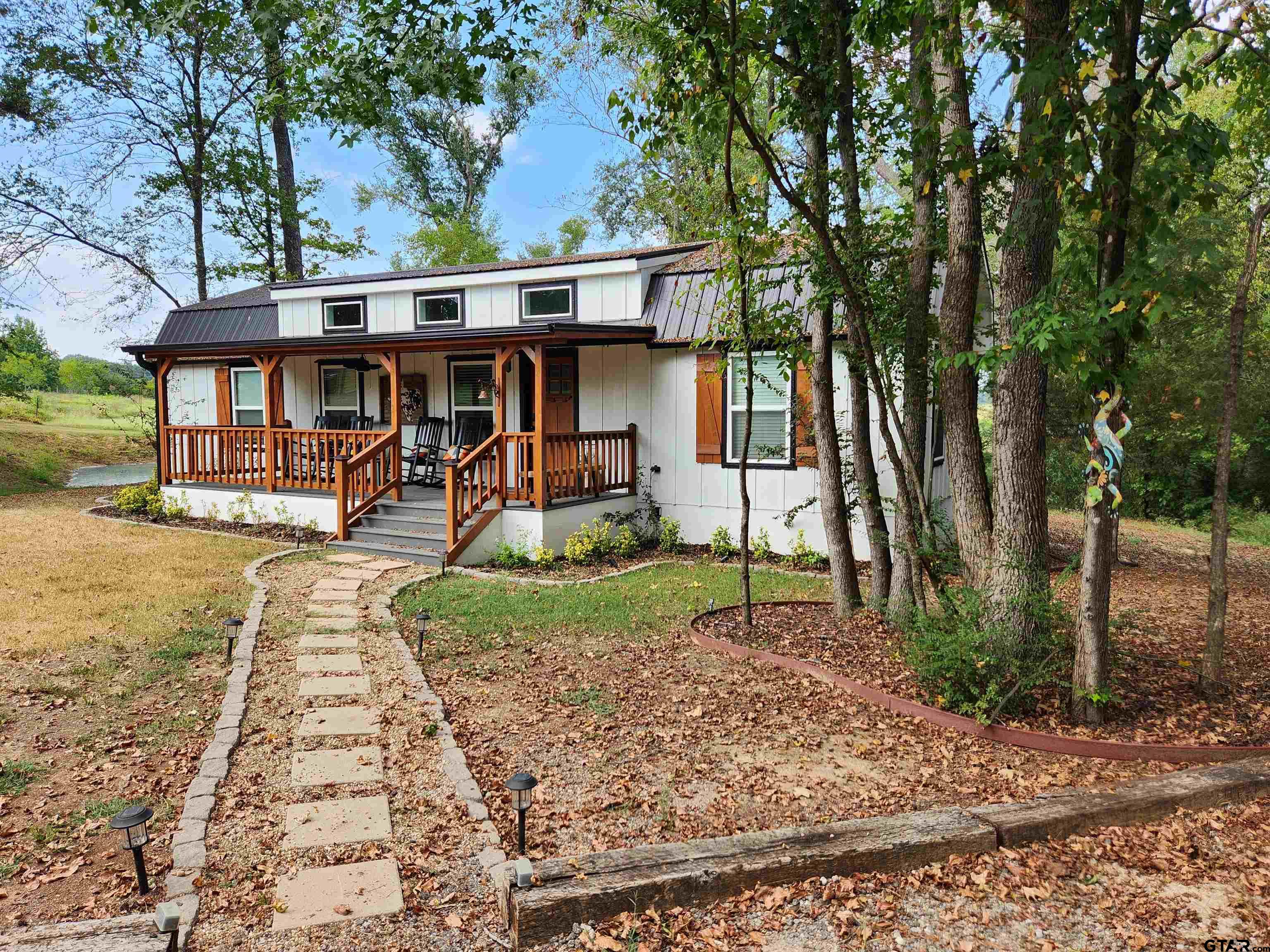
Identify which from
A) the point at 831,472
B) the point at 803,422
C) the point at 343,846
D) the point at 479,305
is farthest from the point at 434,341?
the point at 343,846

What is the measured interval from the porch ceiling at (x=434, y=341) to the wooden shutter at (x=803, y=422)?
207 centimetres

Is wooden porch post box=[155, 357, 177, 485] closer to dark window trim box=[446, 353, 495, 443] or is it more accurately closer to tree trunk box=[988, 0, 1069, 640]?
dark window trim box=[446, 353, 495, 443]

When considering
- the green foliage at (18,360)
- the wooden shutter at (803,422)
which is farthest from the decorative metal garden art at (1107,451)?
the green foliage at (18,360)

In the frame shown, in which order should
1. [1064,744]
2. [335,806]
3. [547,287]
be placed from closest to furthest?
[335,806] < [1064,744] < [547,287]

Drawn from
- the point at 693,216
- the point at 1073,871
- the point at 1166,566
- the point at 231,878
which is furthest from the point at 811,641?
the point at 1166,566

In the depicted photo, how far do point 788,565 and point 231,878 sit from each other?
24.0 feet

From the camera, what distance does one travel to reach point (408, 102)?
82.8 feet

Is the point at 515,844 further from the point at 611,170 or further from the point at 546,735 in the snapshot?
the point at 611,170

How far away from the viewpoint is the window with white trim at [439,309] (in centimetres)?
1226

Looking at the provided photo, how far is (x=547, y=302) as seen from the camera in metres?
11.5

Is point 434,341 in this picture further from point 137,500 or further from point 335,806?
point 335,806

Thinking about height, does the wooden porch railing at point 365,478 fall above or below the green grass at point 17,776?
above

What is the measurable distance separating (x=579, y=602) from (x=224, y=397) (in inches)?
393

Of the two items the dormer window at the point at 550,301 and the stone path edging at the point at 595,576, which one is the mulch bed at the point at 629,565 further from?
the dormer window at the point at 550,301
